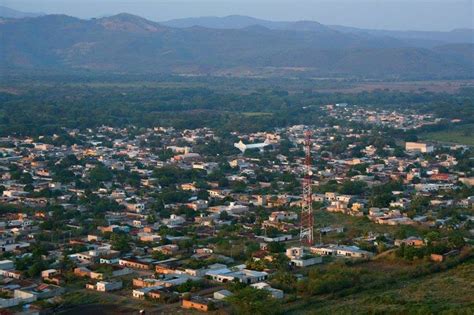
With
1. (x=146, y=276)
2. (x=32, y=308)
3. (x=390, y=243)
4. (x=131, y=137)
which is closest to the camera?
(x=32, y=308)

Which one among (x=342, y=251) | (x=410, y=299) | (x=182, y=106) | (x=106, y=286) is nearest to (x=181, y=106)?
(x=182, y=106)

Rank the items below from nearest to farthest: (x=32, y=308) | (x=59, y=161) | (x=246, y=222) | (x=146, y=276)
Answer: (x=32, y=308), (x=146, y=276), (x=246, y=222), (x=59, y=161)

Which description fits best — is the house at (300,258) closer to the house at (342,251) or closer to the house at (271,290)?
the house at (342,251)

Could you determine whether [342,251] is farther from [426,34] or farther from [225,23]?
[426,34]

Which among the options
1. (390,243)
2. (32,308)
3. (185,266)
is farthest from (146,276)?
(390,243)

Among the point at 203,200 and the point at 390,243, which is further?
the point at 203,200

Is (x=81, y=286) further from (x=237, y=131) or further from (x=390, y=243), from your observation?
(x=237, y=131)

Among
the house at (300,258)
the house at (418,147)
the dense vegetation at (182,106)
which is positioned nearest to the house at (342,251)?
the house at (300,258)
